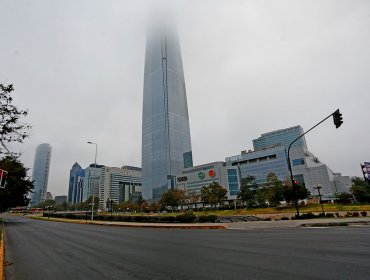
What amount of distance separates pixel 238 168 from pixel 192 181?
33.7 meters

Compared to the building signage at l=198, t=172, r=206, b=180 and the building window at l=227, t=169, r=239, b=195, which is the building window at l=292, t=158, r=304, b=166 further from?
the building signage at l=198, t=172, r=206, b=180

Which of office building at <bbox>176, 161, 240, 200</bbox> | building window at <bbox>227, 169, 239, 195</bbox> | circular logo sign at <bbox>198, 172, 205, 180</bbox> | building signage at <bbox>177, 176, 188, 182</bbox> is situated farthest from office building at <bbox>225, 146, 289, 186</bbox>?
building signage at <bbox>177, 176, 188, 182</bbox>

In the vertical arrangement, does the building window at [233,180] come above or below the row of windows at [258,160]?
below

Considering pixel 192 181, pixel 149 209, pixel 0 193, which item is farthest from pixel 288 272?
pixel 192 181

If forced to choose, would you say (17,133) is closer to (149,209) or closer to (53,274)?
(53,274)

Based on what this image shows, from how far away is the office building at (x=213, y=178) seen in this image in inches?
6161

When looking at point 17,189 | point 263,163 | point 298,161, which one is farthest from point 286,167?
point 17,189

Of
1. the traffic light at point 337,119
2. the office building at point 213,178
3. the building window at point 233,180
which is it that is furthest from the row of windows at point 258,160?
the traffic light at point 337,119

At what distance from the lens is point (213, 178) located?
16138 cm

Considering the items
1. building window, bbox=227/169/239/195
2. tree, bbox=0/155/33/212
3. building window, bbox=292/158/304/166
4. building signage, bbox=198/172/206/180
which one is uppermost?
building window, bbox=292/158/304/166

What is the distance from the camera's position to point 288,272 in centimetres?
596

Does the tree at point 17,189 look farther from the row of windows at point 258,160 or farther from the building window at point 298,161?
the building window at point 298,161

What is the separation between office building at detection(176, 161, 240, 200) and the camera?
15650cm

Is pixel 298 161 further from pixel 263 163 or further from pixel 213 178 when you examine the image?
pixel 213 178
